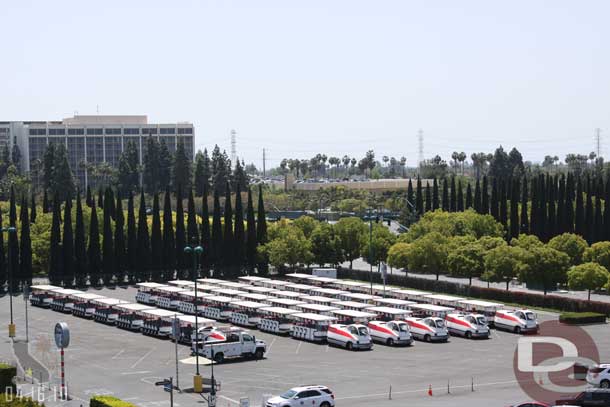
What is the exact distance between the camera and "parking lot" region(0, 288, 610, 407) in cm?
4722

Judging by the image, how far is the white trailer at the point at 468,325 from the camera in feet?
216

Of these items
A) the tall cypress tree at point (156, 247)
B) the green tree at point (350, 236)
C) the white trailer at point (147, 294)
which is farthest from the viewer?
the green tree at point (350, 236)

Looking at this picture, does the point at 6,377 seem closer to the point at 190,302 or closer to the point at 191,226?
the point at 190,302

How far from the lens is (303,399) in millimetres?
42781

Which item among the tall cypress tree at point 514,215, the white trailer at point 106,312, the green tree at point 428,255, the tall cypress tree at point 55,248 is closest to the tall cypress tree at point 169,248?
the tall cypress tree at point 55,248

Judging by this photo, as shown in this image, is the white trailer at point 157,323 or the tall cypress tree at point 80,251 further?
the tall cypress tree at point 80,251

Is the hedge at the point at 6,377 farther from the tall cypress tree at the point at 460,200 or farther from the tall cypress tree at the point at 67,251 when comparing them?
the tall cypress tree at the point at 460,200

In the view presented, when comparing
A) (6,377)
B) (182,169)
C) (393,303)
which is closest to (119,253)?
(393,303)

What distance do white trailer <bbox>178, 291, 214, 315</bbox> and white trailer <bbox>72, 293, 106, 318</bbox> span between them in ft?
21.2

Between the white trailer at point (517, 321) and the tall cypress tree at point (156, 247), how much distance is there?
45182 millimetres

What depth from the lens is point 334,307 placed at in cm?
7125

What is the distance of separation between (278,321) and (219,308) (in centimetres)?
761

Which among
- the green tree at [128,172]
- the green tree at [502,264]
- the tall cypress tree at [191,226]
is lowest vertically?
the green tree at [502,264]

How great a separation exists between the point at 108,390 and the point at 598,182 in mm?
93301
